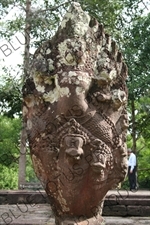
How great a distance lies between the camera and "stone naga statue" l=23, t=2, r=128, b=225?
9.29ft

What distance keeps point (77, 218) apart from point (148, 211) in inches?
126

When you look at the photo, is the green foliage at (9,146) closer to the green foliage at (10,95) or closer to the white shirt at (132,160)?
the green foliage at (10,95)

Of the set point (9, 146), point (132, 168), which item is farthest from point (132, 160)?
point (9, 146)

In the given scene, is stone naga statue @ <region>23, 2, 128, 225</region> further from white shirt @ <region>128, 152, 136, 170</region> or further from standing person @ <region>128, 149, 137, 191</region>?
white shirt @ <region>128, 152, 136, 170</region>

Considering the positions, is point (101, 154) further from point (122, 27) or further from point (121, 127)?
point (122, 27)

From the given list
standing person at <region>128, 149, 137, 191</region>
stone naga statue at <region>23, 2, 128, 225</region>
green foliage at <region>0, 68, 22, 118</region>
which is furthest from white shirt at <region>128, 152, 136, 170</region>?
stone naga statue at <region>23, 2, 128, 225</region>

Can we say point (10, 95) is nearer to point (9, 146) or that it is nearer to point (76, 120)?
point (9, 146)

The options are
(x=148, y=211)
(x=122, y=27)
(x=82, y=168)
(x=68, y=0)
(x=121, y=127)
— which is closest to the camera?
(x=82, y=168)

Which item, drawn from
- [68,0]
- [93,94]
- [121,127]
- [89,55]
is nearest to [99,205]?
[121,127]

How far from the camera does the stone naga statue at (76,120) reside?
2832mm

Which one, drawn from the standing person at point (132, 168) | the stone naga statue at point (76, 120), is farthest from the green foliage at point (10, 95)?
the stone naga statue at point (76, 120)

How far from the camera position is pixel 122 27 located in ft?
52.9

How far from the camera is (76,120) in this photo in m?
2.83

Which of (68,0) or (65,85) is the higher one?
(68,0)
